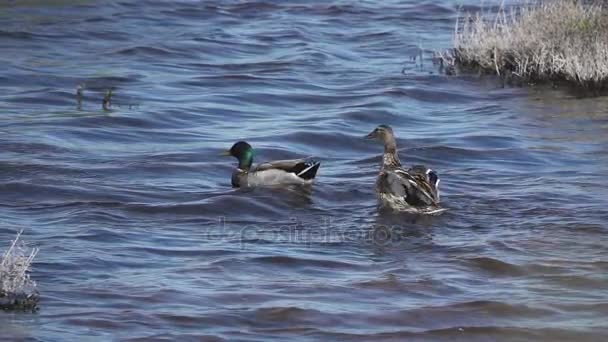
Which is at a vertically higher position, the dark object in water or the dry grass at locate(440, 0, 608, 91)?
the dry grass at locate(440, 0, 608, 91)

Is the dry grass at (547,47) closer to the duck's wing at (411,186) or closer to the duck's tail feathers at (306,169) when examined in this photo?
the duck's tail feathers at (306,169)

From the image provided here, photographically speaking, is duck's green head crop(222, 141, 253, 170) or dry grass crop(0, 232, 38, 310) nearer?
dry grass crop(0, 232, 38, 310)

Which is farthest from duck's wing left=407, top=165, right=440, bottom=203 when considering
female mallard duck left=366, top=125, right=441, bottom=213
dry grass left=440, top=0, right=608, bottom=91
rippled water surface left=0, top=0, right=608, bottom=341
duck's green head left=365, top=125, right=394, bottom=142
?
dry grass left=440, top=0, right=608, bottom=91

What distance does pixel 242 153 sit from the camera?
48.0 ft

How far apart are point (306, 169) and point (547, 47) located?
576 centimetres

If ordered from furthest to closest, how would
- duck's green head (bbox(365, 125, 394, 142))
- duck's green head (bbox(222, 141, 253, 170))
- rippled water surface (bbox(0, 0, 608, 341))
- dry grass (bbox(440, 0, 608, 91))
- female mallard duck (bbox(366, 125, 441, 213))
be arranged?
dry grass (bbox(440, 0, 608, 91)), duck's green head (bbox(222, 141, 253, 170)), duck's green head (bbox(365, 125, 394, 142)), female mallard duck (bbox(366, 125, 441, 213)), rippled water surface (bbox(0, 0, 608, 341))

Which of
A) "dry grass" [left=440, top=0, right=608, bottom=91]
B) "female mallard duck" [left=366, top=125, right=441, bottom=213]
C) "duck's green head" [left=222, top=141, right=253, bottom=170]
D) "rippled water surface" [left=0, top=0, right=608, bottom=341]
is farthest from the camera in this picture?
"dry grass" [left=440, top=0, right=608, bottom=91]

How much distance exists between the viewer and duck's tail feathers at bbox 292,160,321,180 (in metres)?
13.9

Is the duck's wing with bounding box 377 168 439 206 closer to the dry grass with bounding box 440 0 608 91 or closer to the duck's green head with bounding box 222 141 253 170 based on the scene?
the duck's green head with bounding box 222 141 253 170

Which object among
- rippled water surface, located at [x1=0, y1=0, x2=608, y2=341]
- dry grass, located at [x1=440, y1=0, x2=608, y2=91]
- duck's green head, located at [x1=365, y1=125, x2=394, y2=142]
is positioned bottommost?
rippled water surface, located at [x1=0, y1=0, x2=608, y2=341]

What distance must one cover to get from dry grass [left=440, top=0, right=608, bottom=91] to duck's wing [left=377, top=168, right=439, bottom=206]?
534cm

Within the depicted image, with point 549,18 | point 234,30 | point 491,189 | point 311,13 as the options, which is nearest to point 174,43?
point 234,30

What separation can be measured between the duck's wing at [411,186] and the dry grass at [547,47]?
17.5 feet

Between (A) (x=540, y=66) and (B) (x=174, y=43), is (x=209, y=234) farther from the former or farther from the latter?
(B) (x=174, y=43)
